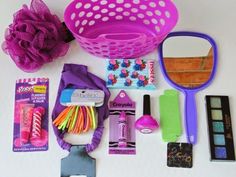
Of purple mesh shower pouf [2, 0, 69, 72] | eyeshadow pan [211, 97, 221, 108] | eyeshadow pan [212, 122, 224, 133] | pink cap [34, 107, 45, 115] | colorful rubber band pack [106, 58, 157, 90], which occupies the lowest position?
eyeshadow pan [212, 122, 224, 133]

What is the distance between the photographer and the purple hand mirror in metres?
1.01

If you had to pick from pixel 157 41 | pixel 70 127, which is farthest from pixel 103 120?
pixel 157 41

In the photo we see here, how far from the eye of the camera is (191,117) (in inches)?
38.9

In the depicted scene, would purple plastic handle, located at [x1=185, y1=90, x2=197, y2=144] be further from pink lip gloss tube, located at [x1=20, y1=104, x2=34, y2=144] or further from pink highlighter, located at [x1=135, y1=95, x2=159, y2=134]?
pink lip gloss tube, located at [x1=20, y1=104, x2=34, y2=144]

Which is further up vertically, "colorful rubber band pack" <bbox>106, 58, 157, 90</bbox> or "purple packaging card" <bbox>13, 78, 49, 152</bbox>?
"colorful rubber band pack" <bbox>106, 58, 157, 90</bbox>

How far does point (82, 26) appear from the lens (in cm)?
109

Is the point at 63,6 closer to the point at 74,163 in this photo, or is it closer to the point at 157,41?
the point at 157,41

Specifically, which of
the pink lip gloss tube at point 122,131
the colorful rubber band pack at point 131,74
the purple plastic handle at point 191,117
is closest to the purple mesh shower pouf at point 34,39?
the colorful rubber band pack at point 131,74

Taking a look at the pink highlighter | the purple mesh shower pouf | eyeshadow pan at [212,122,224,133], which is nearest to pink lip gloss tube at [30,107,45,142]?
the purple mesh shower pouf

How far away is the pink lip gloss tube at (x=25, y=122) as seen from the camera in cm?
95

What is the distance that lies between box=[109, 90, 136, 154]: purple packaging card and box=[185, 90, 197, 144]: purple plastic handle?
0.15 metres

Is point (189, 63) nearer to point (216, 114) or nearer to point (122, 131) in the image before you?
point (216, 114)

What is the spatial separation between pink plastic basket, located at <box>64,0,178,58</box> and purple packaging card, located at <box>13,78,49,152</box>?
0.60 ft

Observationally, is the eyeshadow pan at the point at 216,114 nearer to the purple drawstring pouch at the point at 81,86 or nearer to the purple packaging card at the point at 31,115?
the purple drawstring pouch at the point at 81,86
